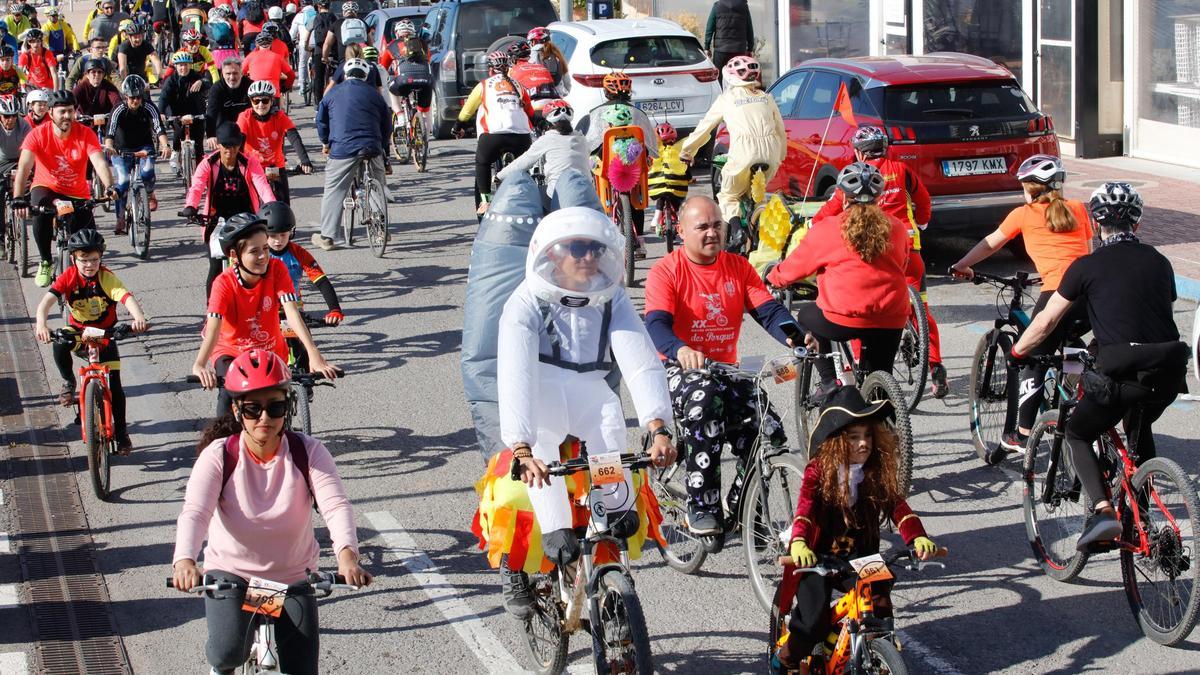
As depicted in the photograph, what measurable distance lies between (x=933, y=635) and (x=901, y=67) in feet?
27.4

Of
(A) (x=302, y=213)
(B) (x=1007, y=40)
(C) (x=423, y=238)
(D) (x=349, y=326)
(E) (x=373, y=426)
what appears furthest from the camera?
(B) (x=1007, y=40)

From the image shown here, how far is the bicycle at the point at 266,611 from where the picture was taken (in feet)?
16.2

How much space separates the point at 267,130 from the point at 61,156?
6.40 ft

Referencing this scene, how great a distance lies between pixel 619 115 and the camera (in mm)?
13711

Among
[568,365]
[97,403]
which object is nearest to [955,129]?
[97,403]

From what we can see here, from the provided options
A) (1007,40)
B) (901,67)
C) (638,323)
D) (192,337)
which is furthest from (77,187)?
(1007,40)

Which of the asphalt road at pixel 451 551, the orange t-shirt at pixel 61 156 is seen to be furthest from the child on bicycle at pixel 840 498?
the orange t-shirt at pixel 61 156

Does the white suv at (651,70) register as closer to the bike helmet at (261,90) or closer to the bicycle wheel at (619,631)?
the bike helmet at (261,90)

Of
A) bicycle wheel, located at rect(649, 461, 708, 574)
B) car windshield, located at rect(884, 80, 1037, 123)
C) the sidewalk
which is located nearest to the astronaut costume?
bicycle wheel, located at rect(649, 461, 708, 574)

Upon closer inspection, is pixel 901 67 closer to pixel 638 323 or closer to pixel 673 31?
pixel 673 31

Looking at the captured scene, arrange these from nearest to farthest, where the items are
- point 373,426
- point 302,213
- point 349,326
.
A: point 373,426 → point 349,326 → point 302,213

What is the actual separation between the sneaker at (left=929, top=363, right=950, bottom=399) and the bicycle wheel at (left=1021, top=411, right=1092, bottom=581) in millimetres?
2475

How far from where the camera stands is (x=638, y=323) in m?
6.07

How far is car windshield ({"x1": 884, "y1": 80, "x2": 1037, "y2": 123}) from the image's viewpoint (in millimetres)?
13531
